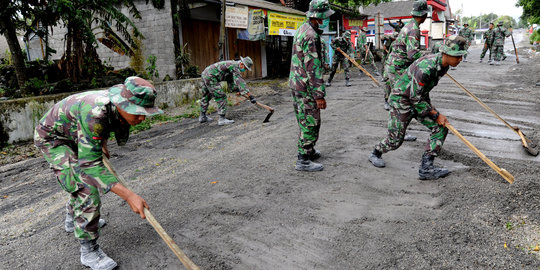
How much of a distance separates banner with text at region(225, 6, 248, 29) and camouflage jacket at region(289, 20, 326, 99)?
26.9 feet

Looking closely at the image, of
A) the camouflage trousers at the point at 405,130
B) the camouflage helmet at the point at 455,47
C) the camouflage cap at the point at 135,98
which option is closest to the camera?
the camouflage cap at the point at 135,98

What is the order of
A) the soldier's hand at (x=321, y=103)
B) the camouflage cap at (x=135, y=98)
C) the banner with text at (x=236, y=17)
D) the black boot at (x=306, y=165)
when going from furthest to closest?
the banner with text at (x=236, y=17), the black boot at (x=306, y=165), the soldier's hand at (x=321, y=103), the camouflage cap at (x=135, y=98)

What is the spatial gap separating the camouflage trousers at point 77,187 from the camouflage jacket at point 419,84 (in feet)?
10.6

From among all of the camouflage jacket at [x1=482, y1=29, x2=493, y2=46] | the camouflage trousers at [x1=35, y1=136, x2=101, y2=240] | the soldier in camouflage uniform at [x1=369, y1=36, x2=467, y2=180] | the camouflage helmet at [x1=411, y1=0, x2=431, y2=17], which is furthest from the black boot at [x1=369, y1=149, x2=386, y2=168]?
the camouflage jacket at [x1=482, y1=29, x2=493, y2=46]

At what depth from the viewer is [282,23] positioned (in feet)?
46.1

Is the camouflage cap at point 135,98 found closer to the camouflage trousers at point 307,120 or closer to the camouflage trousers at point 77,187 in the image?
the camouflage trousers at point 77,187

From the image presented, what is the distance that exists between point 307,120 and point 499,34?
15373mm

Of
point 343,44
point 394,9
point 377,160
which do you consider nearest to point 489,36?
point 343,44

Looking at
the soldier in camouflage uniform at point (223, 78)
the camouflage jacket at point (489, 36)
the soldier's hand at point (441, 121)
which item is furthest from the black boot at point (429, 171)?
the camouflage jacket at point (489, 36)

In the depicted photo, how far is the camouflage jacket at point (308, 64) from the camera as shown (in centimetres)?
405

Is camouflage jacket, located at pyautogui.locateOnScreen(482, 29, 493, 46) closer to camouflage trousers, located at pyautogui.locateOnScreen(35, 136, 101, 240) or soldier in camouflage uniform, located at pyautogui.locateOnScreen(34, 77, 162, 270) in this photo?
soldier in camouflage uniform, located at pyautogui.locateOnScreen(34, 77, 162, 270)

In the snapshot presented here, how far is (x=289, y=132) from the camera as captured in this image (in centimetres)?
654

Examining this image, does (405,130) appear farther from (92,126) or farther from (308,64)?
(92,126)

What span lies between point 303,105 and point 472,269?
8.06ft
